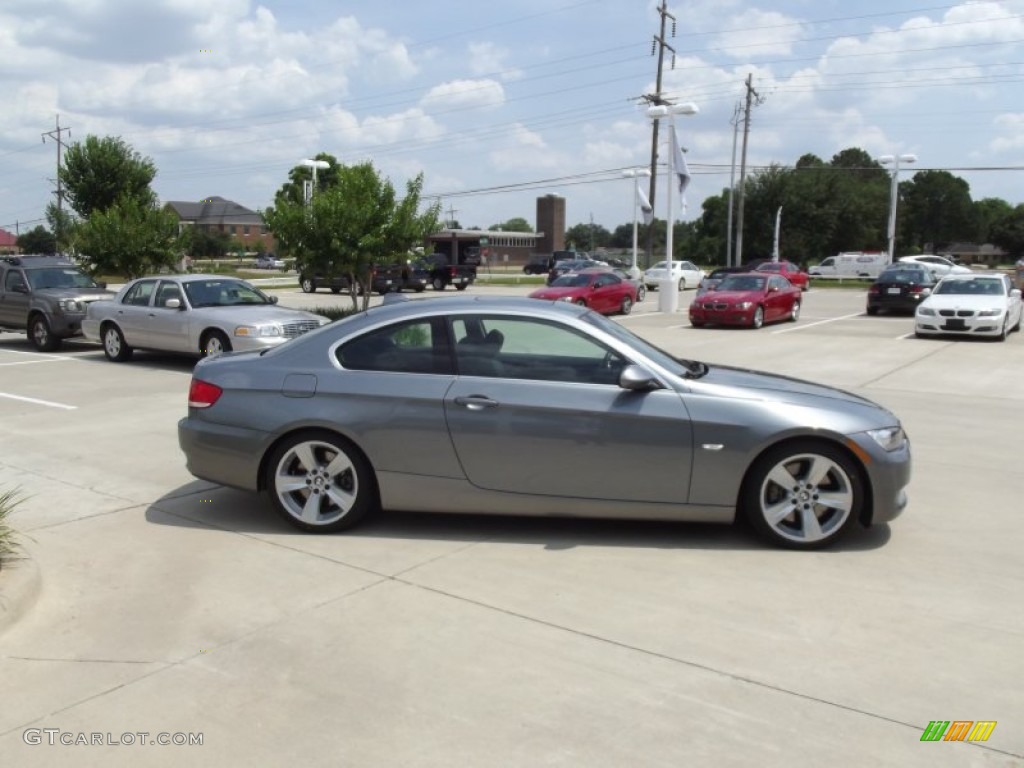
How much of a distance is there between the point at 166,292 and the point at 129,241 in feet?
36.7

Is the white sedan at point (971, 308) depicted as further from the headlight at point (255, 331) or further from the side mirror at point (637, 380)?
the side mirror at point (637, 380)

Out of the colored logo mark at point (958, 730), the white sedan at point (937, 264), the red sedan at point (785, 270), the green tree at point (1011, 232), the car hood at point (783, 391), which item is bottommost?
the colored logo mark at point (958, 730)

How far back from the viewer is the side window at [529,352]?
5590 millimetres

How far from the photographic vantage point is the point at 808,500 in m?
5.43

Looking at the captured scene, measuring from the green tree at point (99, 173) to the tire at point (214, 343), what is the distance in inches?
1004

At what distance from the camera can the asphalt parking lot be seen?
3391mm

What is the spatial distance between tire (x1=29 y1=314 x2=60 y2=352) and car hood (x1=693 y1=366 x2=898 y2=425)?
1487cm

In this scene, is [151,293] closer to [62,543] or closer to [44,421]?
[44,421]

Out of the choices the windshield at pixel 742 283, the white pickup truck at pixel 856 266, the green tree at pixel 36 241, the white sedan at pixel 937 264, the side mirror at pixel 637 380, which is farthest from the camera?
the green tree at pixel 36 241

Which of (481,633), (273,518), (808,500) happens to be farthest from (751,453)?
(273,518)

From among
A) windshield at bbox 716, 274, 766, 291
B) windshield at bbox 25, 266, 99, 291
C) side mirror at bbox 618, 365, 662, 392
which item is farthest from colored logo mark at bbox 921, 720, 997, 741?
windshield at bbox 716, 274, 766, 291

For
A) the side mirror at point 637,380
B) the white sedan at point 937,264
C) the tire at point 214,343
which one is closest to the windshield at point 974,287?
the tire at point 214,343

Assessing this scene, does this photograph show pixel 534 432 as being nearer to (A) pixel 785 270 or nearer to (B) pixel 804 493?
(B) pixel 804 493

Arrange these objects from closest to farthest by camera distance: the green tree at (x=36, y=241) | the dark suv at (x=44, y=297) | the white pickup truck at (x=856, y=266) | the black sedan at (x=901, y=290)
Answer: the dark suv at (x=44, y=297) → the black sedan at (x=901, y=290) → the white pickup truck at (x=856, y=266) → the green tree at (x=36, y=241)
